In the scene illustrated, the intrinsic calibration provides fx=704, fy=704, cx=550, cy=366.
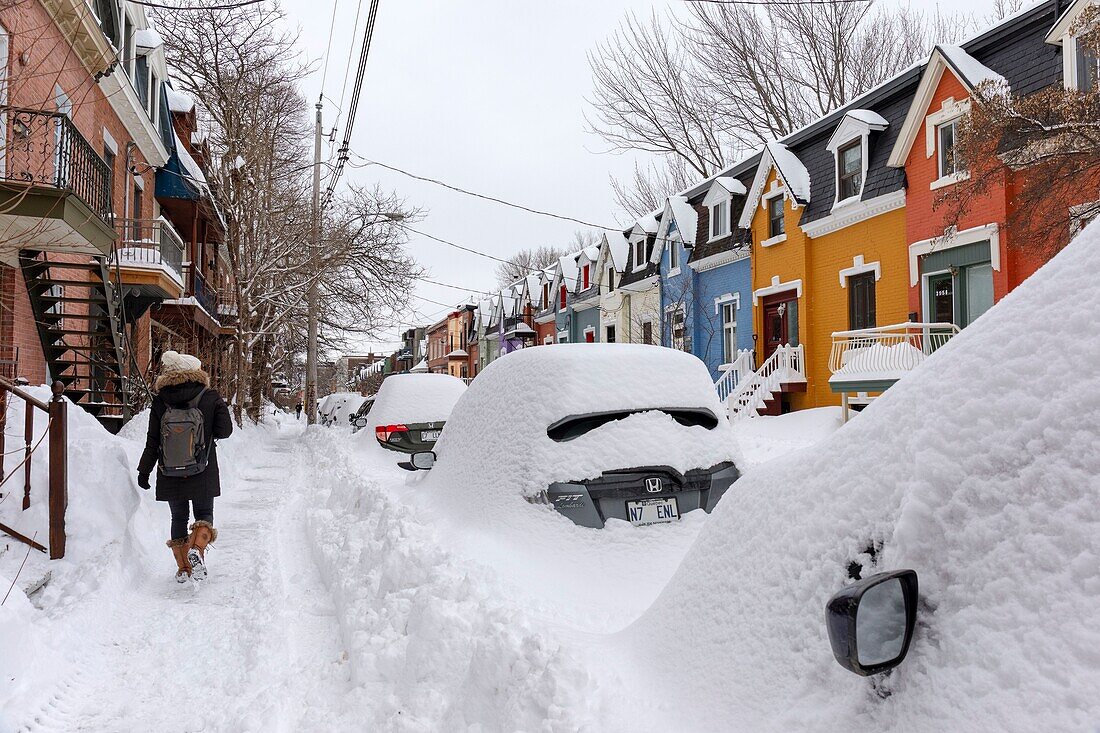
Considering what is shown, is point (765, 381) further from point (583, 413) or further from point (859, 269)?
point (583, 413)

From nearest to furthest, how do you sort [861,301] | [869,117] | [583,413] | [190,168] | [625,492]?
[625,492]
[583,413]
[869,117]
[861,301]
[190,168]

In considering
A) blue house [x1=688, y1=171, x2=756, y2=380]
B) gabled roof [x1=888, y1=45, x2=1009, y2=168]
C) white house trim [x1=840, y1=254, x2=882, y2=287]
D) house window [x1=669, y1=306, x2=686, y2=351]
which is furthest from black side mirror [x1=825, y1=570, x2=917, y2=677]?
house window [x1=669, y1=306, x2=686, y2=351]

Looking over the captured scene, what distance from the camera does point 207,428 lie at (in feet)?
18.4

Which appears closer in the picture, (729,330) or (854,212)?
(854,212)

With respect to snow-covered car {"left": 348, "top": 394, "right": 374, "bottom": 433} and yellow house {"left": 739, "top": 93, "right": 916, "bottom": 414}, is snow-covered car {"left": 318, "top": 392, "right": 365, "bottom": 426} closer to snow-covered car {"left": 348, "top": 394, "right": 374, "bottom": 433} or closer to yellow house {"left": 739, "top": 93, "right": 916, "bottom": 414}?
snow-covered car {"left": 348, "top": 394, "right": 374, "bottom": 433}

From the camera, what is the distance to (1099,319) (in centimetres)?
125

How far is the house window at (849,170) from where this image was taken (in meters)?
16.5

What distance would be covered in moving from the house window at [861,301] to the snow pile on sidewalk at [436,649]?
14.4m

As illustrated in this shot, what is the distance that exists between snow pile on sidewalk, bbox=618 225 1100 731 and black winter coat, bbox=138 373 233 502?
4.75m

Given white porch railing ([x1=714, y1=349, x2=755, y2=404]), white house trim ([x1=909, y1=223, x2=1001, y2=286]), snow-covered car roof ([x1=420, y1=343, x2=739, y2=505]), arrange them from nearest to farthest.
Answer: snow-covered car roof ([x1=420, y1=343, x2=739, y2=505]) → white house trim ([x1=909, y1=223, x2=1001, y2=286]) → white porch railing ([x1=714, y1=349, x2=755, y2=404])

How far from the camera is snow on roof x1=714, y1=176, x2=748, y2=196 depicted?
834 inches

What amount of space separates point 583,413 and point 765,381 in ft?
→ 47.1

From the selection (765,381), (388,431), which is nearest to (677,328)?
(765,381)

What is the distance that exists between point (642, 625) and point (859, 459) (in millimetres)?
1025
